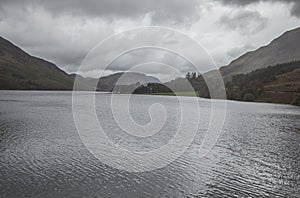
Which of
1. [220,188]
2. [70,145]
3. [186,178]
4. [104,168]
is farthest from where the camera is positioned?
[70,145]

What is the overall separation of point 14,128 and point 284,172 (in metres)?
38.8

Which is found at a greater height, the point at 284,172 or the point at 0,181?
the point at 284,172

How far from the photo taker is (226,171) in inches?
974

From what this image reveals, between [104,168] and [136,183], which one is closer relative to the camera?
[136,183]

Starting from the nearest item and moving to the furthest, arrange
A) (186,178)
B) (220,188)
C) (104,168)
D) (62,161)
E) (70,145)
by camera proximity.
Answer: (220,188)
(186,178)
(104,168)
(62,161)
(70,145)

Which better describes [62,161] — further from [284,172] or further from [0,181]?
[284,172]

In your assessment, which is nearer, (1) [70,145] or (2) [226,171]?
(2) [226,171]

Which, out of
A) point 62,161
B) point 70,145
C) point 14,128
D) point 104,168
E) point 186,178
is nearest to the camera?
point 186,178

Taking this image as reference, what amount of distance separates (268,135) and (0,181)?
132ft

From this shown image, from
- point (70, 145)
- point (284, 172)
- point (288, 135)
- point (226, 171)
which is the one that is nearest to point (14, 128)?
point (70, 145)

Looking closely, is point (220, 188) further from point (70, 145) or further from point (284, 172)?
point (70, 145)

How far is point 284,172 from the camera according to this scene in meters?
24.8

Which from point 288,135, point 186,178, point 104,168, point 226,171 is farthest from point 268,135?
point 104,168

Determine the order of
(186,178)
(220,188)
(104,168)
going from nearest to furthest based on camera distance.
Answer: (220,188) → (186,178) → (104,168)
